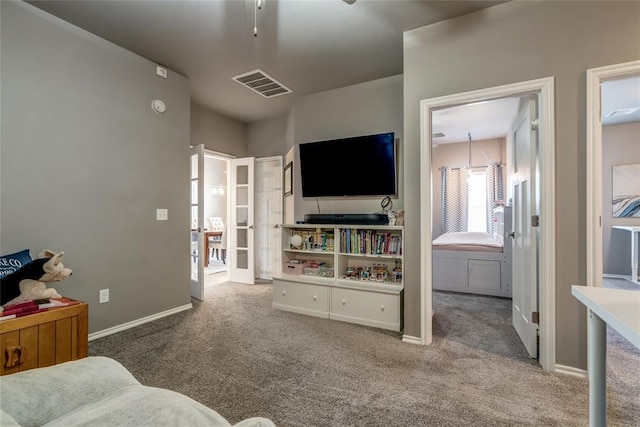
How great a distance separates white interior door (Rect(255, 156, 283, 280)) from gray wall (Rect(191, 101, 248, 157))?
0.45 m

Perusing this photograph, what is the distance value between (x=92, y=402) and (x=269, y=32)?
2701 mm

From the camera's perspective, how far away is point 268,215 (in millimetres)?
4777

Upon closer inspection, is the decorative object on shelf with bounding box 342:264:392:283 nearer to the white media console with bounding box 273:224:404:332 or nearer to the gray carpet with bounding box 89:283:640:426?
the white media console with bounding box 273:224:404:332

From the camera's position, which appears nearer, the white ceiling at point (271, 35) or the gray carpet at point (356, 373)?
the gray carpet at point (356, 373)

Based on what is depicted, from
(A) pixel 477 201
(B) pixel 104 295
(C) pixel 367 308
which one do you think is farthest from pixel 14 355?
(A) pixel 477 201

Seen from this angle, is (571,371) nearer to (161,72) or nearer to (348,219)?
(348,219)

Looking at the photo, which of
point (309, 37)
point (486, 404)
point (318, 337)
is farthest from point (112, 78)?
point (486, 404)

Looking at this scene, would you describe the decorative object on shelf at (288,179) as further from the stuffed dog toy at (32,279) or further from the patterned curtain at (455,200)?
the patterned curtain at (455,200)

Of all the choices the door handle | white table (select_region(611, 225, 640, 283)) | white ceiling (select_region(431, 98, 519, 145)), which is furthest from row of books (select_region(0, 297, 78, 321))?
white table (select_region(611, 225, 640, 283))

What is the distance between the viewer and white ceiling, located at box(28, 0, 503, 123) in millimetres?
2244

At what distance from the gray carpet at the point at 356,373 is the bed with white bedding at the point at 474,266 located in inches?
36.7

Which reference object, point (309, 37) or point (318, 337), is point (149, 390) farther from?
point (309, 37)

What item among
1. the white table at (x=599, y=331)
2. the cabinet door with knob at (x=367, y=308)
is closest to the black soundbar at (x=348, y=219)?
the cabinet door with knob at (x=367, y=308)

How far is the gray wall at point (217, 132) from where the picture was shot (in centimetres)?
421
